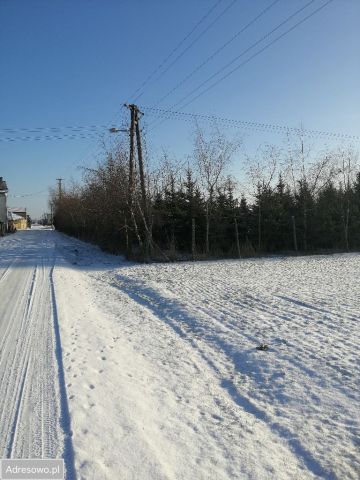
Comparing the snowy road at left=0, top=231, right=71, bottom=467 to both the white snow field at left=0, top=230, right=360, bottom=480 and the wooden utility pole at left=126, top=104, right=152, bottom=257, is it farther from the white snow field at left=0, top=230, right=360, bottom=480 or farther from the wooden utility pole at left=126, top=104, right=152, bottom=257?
the wooden utility pole at left=126, top=104, right=152, bottom=257

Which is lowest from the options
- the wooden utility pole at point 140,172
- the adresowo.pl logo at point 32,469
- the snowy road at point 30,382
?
the adresowo.pl logo at point 32,469

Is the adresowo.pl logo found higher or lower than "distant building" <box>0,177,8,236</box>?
lower

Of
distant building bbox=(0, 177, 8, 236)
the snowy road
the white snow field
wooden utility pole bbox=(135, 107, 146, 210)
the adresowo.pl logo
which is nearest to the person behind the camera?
the adresowo.pl logo

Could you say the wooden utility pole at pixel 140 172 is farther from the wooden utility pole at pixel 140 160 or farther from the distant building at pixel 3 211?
the distant building at pixel 3 211

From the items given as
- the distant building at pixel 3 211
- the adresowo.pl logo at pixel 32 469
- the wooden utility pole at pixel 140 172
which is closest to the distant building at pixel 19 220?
the distant building at pixel 3 211

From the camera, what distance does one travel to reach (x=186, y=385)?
4.70 meters

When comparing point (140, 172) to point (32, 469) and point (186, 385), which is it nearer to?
point (186, 385)

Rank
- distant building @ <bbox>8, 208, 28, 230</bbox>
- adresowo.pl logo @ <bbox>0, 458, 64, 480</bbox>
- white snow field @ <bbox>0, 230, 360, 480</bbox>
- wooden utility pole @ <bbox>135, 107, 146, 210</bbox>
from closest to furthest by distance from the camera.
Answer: adresowo.pl logo @ <bbox>0, 458, 64, 480</bbox>, white snow field @ <bbox>0, 230, 360, 480</bbox>, wooden utility pole @ <bbox>135, 107, 146, 210</bbox>, distant building @ <bbox>8, 208, 28, 230</bbox>

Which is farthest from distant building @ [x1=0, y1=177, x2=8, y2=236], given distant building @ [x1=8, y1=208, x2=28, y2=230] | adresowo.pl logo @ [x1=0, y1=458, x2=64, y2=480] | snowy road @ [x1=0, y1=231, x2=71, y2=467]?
adresowo.pl logo @ [x1=0, y1=458, x2=64, y2=480]

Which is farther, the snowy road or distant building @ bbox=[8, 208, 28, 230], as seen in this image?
distant building @ bbox=[8, 208, 28, 230]

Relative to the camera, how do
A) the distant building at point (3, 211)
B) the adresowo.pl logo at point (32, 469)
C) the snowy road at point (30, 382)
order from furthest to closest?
the distant building at point (3, 211), the snowy road at point (30, 382), the adresowo.pl logo at point (32, 469)

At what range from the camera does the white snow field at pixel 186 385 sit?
128 inches

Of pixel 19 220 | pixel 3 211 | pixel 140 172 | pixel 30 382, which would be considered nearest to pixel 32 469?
pixel 30 382

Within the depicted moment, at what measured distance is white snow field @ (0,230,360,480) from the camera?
3.26 meters
